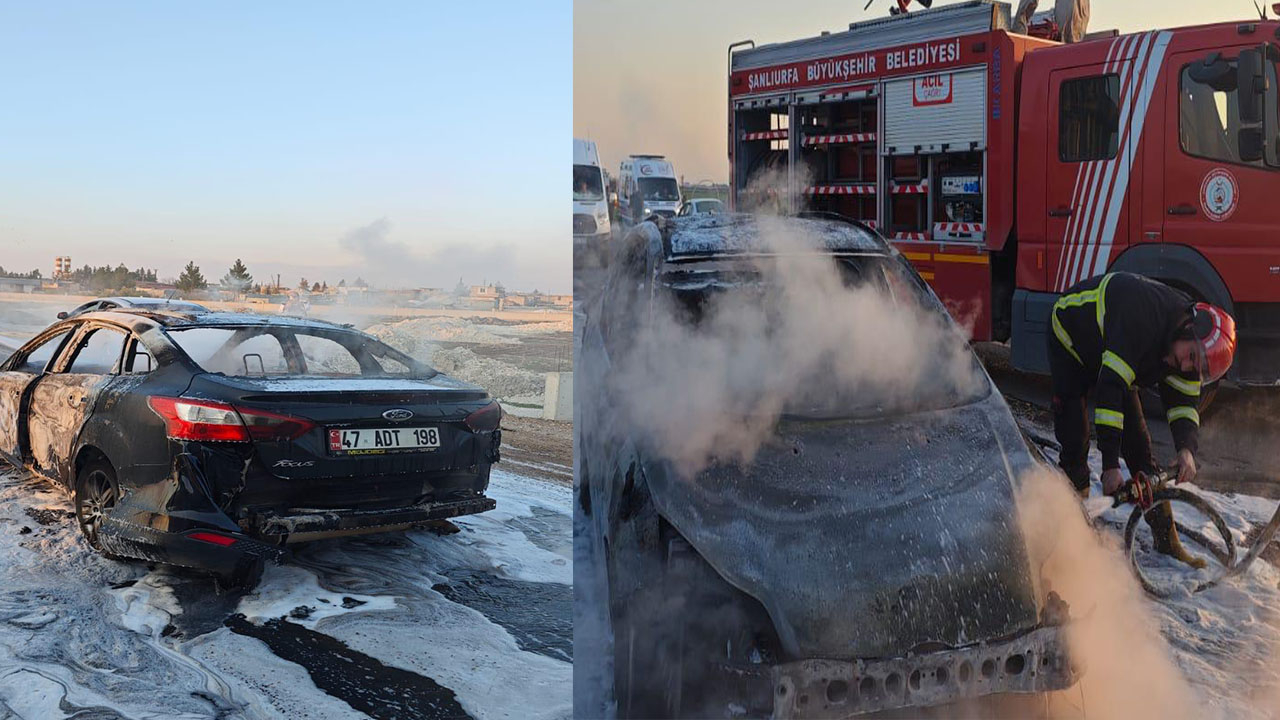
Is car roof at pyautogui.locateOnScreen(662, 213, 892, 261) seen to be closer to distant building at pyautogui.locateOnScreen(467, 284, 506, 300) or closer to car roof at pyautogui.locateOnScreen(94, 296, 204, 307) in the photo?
distant building at pyautogui.locateOnScreen(467, 284, 506, 300)

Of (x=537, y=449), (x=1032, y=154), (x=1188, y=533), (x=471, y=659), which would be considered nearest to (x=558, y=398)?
(x=537, y=449)

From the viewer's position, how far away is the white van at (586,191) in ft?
8.99

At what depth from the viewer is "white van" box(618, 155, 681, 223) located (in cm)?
272

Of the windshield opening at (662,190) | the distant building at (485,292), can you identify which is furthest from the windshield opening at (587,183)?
the distant building at (485,292)

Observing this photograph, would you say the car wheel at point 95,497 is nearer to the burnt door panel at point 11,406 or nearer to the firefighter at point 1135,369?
the burnt door panel at point 11,406

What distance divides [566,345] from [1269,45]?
1.87 m

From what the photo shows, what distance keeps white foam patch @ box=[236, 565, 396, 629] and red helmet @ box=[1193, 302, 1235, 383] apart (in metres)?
2.08

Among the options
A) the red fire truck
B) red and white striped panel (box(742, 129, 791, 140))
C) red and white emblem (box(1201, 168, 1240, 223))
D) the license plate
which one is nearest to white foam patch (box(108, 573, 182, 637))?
the license plate

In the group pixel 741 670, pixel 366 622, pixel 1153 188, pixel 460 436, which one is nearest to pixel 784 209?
pixel 1153 188

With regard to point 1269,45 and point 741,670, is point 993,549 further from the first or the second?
point 1269,45

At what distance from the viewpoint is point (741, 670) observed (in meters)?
1.96

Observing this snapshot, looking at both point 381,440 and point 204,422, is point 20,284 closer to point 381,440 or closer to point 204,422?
point 204,422

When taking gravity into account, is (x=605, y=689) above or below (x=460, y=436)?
below

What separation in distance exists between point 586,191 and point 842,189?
711 mm
